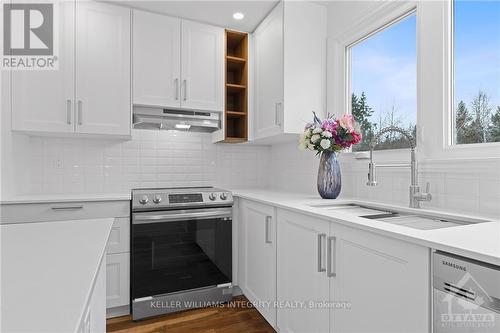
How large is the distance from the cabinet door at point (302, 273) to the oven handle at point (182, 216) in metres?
0.71

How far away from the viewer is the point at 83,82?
7.58 feet

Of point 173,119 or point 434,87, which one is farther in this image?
point 173,119

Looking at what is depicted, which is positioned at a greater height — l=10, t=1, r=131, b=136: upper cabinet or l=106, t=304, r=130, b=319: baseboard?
l=10, t=1, r=131, b=136: upper cabinet

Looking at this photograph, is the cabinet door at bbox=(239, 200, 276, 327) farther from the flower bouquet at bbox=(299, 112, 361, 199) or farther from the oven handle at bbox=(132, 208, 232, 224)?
the flower bouquet at bbox=(299, 112, 361, 199)

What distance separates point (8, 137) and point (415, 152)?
2758 millimetres

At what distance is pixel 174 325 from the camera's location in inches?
82.7

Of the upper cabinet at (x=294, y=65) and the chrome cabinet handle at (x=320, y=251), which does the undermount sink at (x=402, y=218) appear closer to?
the chrome cabinet handle at (x=320, y=251)

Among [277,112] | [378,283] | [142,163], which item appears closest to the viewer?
[378,283]

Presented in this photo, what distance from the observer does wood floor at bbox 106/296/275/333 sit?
2.04 meters

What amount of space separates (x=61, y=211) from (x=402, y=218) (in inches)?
89.0

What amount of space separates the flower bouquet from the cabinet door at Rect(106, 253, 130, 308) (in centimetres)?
160

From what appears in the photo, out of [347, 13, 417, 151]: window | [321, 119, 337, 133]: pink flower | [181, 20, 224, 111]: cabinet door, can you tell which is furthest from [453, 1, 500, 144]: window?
[181, 20, 224, 111]: cabinet door

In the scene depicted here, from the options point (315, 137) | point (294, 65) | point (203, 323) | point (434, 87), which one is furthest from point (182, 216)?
point (434, 87)

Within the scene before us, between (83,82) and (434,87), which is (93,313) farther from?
(83,82)
